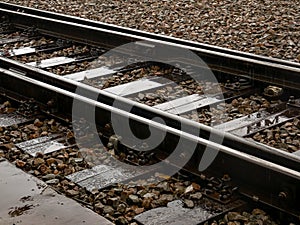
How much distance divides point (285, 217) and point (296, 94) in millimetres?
2217

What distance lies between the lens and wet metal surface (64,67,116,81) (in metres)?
6.86

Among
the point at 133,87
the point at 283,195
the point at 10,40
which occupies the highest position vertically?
the point at 283,195

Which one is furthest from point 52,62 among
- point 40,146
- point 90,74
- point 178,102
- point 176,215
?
point 176,215

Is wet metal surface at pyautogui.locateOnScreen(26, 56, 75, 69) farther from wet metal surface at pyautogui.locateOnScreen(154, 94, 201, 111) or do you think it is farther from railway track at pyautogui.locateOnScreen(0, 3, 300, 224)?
wet metal surface at pyautogui.locateOnScreen(154, 94, 201, 111)

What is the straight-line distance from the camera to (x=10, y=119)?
18.6 ft

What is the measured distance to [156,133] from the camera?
4590mm

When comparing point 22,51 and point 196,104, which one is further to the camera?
point 22,51

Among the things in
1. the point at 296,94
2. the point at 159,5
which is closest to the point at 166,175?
the point at 296,94

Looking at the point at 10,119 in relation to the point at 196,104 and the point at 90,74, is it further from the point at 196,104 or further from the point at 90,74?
the point at 196,104

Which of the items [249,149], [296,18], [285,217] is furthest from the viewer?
[296,18]

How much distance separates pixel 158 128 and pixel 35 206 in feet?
3.84

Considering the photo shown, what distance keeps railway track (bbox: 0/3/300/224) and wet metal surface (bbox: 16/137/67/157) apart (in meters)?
0.02

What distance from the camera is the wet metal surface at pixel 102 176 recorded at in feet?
14.3

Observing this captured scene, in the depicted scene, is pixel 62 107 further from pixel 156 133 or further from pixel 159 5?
pixel 159 5
